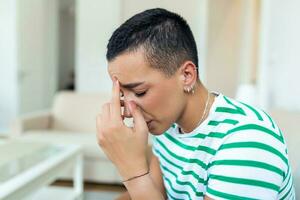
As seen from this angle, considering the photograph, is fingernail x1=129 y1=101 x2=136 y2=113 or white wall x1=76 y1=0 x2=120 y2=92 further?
white wall x1=76 y1=0 x2=120 y2=92

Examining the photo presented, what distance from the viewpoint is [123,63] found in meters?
0.76

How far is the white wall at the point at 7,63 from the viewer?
475 cm

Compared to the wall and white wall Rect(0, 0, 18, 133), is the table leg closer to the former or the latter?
white wall Rect(0, 0, 18, 133)

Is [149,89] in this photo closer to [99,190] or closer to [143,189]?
[143,189]

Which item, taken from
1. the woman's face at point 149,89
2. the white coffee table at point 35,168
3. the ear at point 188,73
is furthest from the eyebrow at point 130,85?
the white coffee table at point 35,168

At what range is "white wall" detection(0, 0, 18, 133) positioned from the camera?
15.6ft

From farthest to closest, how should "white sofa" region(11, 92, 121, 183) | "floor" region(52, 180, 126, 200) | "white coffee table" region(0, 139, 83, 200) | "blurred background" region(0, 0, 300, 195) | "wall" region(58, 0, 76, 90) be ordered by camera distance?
1. "wall" region(58, 0, 76, 90)
2. "blurred background" region(0, 0, 300, 195)
3. "white sofa" region(11, 92, 121, 183)
4. "floor" region(52, 180, 126, 200)
5. "white coffee table" region(0, 139, 83, 200)

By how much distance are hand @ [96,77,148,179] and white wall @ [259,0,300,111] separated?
1496 millimetres

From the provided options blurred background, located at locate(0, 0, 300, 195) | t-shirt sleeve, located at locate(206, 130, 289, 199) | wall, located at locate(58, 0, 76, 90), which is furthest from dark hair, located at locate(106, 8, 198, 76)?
wall, located at locate(58, 0, 76, 90)

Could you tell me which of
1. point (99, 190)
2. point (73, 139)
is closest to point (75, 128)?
point (73, 139)

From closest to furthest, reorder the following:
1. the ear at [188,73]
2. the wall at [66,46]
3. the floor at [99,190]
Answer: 1. the ear at [188,73]
2. the floor at [99,190]
3. the wall at [66,46]

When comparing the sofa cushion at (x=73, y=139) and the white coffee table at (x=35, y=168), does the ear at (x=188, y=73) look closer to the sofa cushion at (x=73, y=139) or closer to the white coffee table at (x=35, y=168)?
the white coffee table at (x=35, y=168)

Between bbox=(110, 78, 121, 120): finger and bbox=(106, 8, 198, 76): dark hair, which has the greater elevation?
bbox=(106, 8, 198, 76): dark hair

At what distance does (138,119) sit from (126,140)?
0.18 feet
